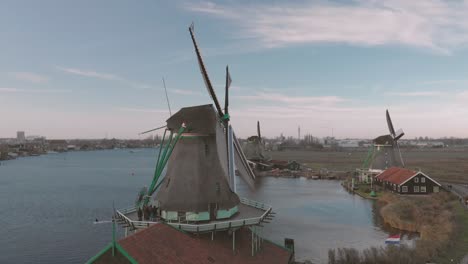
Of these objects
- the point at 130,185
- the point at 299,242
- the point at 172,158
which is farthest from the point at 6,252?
Result: the point at 130,185

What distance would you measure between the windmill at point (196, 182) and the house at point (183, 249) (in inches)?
27.8

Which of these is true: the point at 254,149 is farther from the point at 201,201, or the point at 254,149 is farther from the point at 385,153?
the point at 201,201

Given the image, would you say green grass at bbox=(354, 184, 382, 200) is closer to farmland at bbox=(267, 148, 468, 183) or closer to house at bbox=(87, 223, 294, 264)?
farmland at bbox=(267, 148, 468, 183)

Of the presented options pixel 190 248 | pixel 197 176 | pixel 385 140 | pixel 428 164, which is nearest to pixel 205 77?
pixel 197 176

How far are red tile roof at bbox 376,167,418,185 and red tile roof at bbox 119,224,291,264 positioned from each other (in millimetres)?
31363

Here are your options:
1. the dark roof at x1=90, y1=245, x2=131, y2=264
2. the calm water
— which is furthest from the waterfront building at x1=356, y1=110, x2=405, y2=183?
the dark roof at x1=90, y1=245, x2=131, y2=264

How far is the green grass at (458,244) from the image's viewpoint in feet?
73.5

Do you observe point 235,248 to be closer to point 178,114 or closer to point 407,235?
point 178,114

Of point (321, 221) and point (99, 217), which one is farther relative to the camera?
point (99, 217)

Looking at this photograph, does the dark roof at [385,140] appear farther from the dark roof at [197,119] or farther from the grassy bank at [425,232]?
the dark roof at [197,119]

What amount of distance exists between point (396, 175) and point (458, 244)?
26.5 metres

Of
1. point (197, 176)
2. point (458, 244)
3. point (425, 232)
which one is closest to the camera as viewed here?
point (197, 176)

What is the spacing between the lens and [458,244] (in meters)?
25.2

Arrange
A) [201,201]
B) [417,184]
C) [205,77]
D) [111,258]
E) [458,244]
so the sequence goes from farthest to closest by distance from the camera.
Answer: [417,184] → [458,244] → [205,77] → [201,201] → [111,258]
